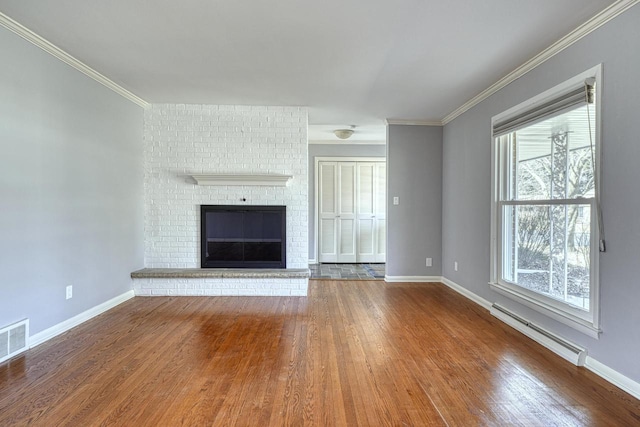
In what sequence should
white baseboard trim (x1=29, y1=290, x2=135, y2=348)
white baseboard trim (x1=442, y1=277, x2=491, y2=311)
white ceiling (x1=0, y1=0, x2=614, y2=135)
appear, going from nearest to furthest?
white ceiling (x1=0, y1=0, x2=614, y2=135) < white baseboard trim (x1=29, y1=290, x2=135, y2=348) < white baseboard trim (x1=442, y1=277, x2=491, y2=311)

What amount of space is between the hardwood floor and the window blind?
1.85 metres

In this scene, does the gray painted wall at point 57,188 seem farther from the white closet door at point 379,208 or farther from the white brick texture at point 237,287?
the white closet door at point 379,208

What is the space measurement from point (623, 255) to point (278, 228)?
3.27 metres

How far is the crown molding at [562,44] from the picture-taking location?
6.35 ft

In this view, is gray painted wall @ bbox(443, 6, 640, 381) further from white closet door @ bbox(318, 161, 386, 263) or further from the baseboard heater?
white closet door @ bbox(318, 161, 386, 263)

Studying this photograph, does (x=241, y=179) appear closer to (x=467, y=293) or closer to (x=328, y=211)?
(x=328, y=211)

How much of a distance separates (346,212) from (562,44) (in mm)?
4256

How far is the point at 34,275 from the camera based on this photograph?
96.3 inches

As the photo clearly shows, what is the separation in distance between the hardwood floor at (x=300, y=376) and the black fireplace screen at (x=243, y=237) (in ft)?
3.23

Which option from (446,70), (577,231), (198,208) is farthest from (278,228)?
(577,231)

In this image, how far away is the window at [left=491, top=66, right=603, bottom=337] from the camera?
220 cm

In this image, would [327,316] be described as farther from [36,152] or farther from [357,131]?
[357,131]

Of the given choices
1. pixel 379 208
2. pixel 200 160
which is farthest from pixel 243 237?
pixel 379 208

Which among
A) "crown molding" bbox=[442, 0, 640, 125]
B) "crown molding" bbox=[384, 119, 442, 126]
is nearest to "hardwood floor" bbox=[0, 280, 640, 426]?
"crown molding" bbox=[442, 0, 640, 125]
